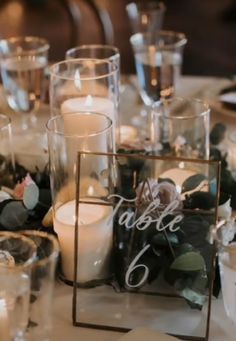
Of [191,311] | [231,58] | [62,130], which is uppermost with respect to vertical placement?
[62,130]

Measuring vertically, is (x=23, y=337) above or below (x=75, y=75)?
below

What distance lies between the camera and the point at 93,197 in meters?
1.05

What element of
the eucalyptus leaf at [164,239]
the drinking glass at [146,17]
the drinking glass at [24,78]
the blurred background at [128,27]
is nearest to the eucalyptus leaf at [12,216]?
the eucalyptus leaf at [164,239]

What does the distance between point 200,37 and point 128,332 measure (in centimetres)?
358

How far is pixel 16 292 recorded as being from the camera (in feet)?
2.71

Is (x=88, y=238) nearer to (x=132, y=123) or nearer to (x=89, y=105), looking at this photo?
(x=89, y=105)

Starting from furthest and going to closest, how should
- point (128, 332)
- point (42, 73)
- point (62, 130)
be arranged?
point (42, 73), point (62, 130), point (128, 332)

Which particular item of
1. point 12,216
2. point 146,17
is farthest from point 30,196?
point 146,17

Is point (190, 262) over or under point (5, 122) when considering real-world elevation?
under

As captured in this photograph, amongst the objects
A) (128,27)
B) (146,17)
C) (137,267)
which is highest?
(146,17)

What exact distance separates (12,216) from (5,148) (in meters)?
0.19

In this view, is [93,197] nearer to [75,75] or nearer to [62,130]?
[62,130]

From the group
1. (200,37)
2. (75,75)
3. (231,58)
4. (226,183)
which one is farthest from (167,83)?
(200,37)

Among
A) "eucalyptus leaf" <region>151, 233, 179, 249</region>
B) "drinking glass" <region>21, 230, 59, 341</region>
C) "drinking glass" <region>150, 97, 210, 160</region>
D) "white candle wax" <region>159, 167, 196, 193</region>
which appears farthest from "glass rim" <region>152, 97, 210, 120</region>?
"drinking glass" <region>21, 230, 59, 341</region>
